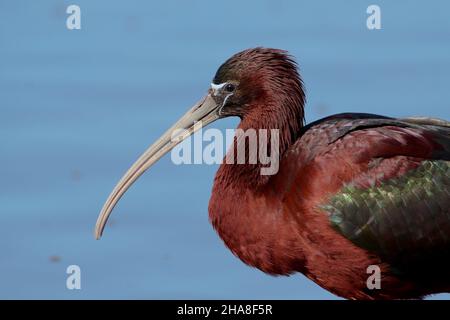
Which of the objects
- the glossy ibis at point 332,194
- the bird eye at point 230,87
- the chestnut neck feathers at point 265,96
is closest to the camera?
the glossy ibis at point 332,194

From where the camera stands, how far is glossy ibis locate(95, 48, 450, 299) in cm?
920

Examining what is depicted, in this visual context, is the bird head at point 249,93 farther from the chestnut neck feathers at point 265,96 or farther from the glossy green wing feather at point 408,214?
the glossy green wing feather at point 408,214

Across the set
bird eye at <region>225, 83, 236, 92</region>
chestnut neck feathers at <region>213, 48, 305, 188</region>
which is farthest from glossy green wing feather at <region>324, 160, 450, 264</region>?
bird eye at <region>225, 83, 236, 92</region>

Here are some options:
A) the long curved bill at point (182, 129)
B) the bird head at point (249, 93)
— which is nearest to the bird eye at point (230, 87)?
the bird head at point (249, 93)

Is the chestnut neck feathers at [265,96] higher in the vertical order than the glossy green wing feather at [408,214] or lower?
higher

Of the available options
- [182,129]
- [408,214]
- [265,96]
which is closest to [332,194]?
[408,214]

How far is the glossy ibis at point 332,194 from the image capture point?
9.20 metres

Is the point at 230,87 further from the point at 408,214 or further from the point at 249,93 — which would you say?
the point at 408,214

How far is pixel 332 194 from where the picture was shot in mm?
9188

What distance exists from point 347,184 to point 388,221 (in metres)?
0.37

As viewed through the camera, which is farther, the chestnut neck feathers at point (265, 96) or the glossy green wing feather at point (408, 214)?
the chestnut neck feathers at point (265, 96)
